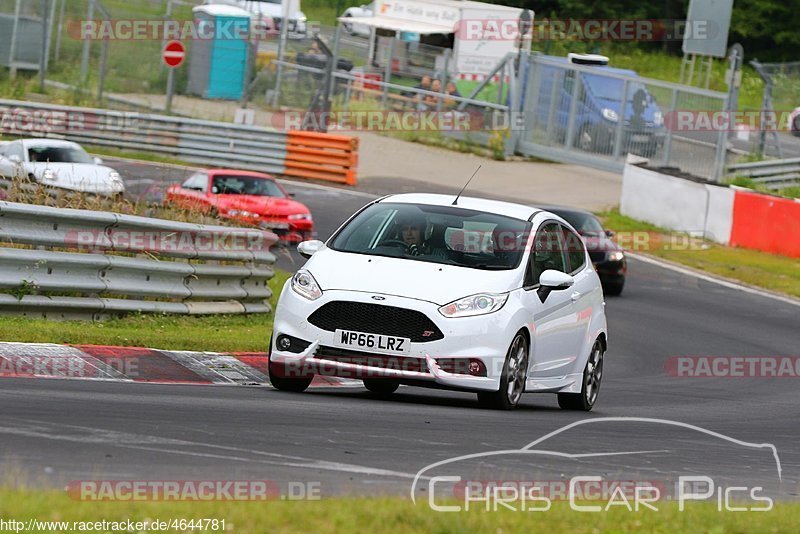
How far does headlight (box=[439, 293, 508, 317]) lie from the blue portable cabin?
29.0m

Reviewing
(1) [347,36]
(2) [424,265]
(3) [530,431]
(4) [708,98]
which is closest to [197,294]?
(2) [424,265]

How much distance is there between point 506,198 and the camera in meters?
34.5

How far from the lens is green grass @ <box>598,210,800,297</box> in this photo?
27.1 m

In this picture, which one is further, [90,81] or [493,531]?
[90,81]

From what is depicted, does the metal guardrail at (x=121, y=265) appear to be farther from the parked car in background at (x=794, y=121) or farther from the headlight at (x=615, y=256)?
the parked car in background at (x=794, y=121)

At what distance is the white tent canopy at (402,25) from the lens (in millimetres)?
48562

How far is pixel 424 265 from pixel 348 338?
35.1 inches

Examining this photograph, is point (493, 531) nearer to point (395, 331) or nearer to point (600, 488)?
point (600, 488)

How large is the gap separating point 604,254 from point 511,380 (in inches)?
520

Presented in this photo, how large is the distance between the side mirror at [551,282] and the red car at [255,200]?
1344 centimetres

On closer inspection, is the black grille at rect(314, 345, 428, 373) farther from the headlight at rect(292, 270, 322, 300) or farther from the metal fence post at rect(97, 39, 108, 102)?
→ the metal fence post at rect(97, 39, 108, 102)

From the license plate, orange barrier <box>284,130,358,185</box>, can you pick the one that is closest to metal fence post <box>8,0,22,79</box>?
orange barrier <box>284,130,358,185</box>

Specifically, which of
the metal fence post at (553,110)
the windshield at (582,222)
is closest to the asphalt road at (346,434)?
the windshield at (582,222)

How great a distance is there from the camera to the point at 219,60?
129 ft
